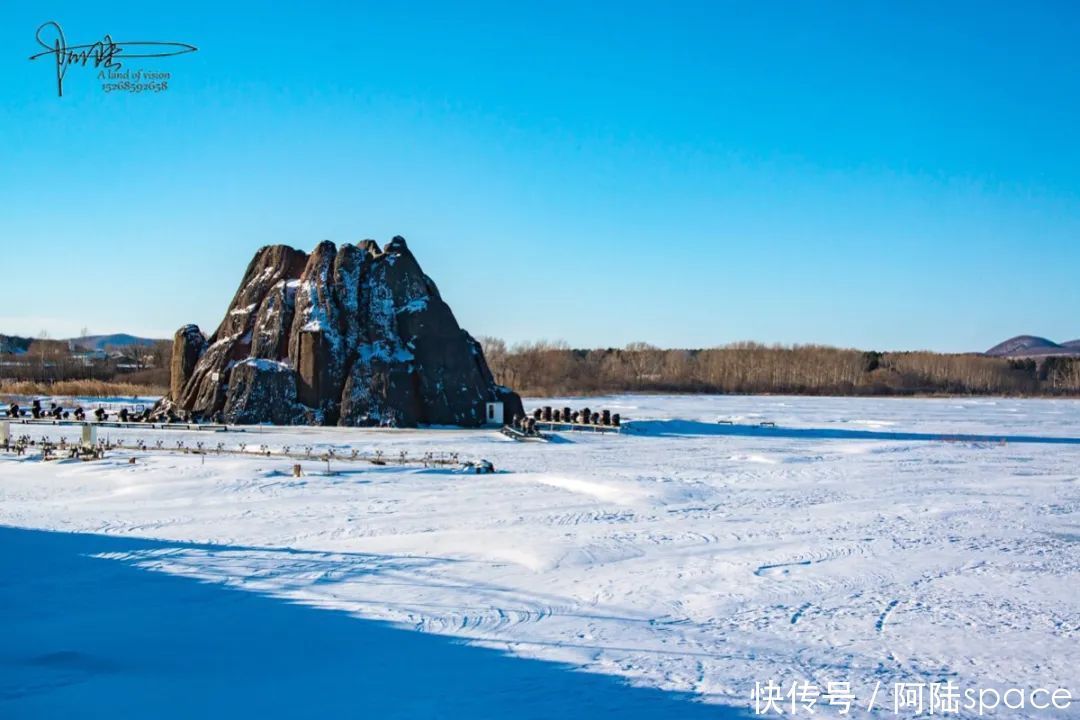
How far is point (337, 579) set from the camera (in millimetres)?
10578

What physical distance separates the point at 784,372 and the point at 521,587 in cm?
9813

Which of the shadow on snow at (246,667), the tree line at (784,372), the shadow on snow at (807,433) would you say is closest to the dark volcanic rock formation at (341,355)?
the shadow on snow at (807,433)

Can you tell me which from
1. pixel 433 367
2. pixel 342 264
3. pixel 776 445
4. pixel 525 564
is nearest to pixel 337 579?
pixel 525 564

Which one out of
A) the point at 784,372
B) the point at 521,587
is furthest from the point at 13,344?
the point at 521,587

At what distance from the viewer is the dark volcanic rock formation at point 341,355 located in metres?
33.0

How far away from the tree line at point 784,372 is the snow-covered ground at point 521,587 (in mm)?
58769

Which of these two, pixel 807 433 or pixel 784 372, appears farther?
pixel 784 372

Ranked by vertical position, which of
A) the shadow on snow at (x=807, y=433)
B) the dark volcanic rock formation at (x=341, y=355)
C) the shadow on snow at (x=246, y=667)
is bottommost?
the shadow on snow at (x=246, y=667)

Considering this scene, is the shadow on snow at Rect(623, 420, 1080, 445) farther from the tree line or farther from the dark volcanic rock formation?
the tree line

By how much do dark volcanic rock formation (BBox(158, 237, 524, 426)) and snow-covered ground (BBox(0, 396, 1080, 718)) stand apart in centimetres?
1174

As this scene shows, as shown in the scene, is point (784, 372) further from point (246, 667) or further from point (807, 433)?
point (246, 667)

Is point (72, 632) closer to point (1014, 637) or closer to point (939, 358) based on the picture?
point (1014, 637)

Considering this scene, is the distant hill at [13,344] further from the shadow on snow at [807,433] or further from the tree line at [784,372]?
the shadow on snow at [807,433]

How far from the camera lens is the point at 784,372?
104 m
